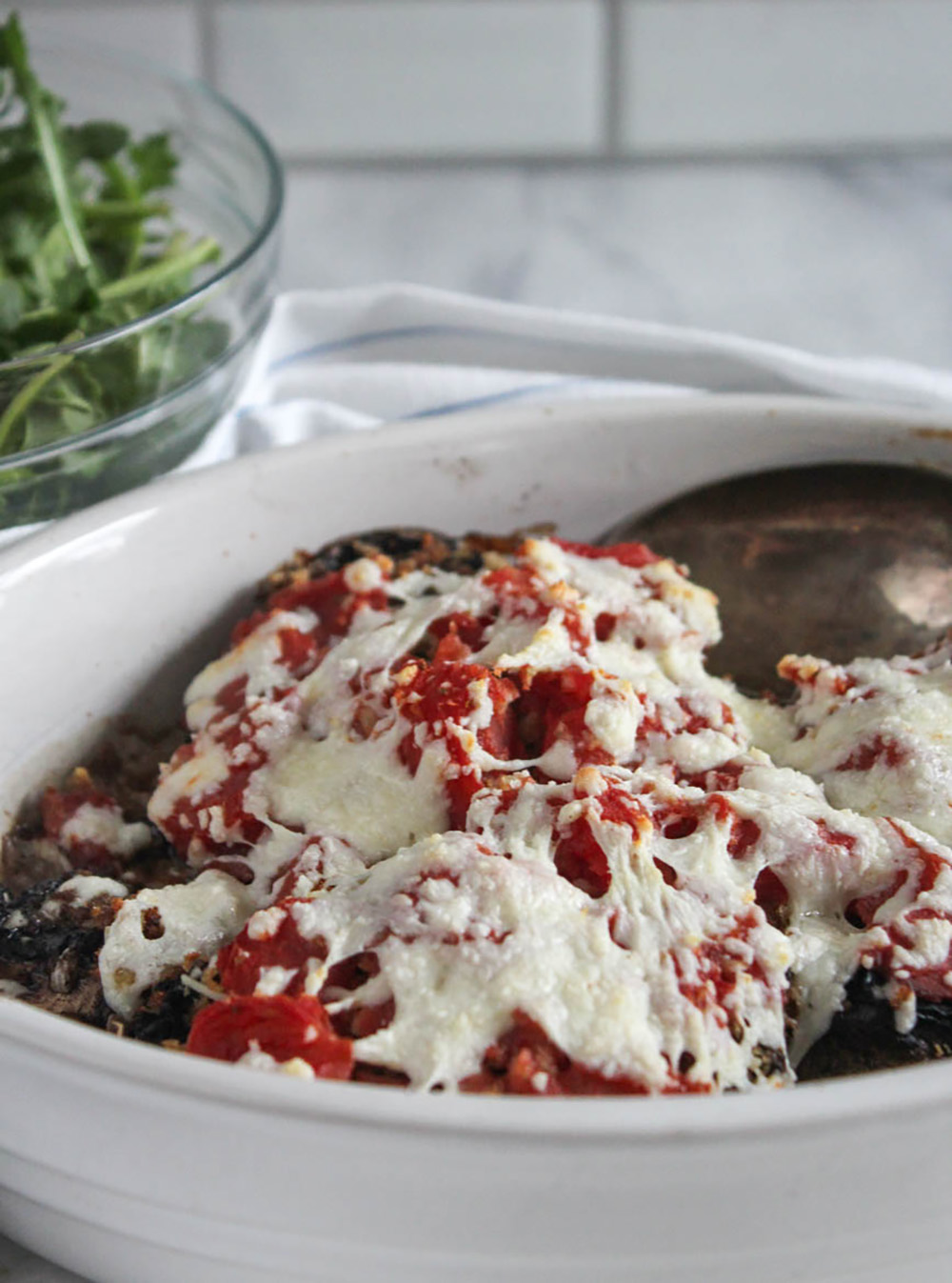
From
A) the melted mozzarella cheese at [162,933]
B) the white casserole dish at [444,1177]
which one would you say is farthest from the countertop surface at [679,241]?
the white casserole dish at [444,1177]

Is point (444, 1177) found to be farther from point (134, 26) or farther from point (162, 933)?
point (134, 26)

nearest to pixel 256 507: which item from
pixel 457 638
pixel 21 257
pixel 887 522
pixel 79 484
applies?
pixel 79 484

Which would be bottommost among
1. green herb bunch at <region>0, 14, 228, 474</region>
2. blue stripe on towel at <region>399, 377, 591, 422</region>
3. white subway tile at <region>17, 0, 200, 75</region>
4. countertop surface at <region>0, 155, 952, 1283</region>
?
countertop surface at <region>0, 155, 952, 1283</region>

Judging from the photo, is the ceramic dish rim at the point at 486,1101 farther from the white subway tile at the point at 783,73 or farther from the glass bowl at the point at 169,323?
the white subway tile at the point at 783,73

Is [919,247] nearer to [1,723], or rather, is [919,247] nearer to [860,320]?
[860,320]

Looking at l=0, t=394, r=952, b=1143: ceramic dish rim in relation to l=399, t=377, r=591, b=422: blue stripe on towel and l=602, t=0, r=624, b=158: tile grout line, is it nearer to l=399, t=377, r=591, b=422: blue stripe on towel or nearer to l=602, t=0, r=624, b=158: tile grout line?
l=399, t=377, r=591, b=422: blue stripe on towel

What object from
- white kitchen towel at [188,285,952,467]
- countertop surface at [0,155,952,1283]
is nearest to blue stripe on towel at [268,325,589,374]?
white kitchen towel at [188,285,952,467]
